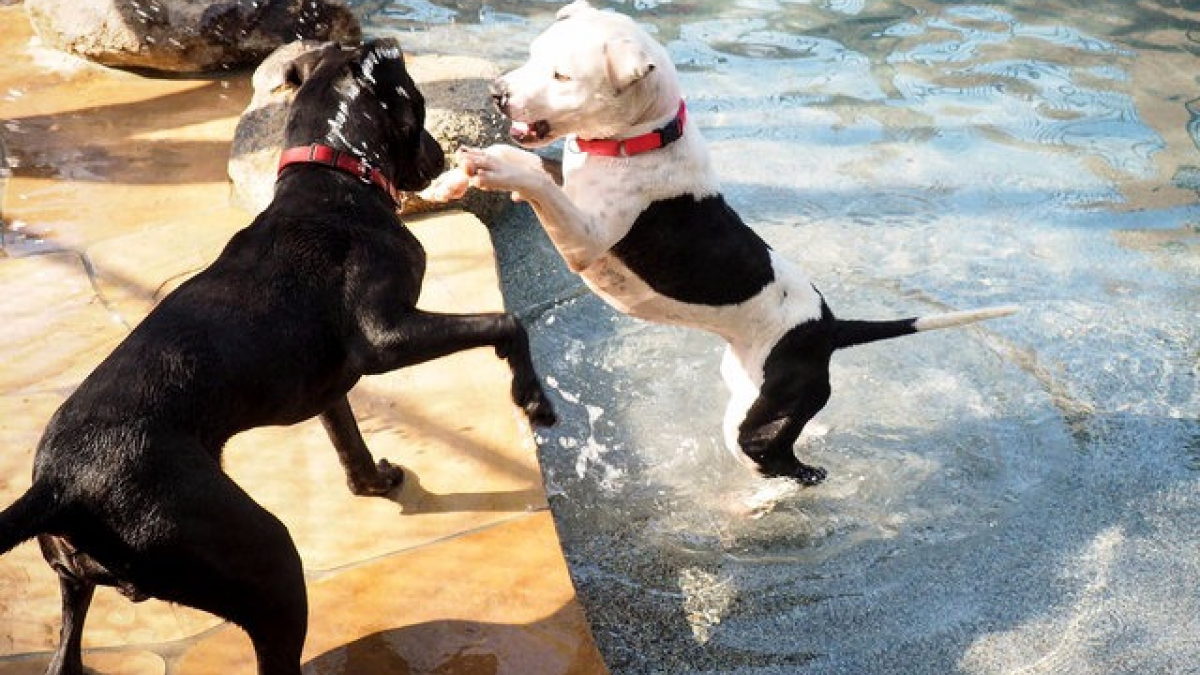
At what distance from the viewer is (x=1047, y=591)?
4.46 metres

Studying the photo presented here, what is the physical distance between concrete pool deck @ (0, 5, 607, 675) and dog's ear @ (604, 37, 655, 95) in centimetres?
131

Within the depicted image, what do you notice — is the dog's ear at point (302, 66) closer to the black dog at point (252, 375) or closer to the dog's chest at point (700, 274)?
the black dog at point (252, 375)

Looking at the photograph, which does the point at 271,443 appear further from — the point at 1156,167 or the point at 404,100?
the point at 1156,167

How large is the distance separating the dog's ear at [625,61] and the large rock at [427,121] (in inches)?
87.0

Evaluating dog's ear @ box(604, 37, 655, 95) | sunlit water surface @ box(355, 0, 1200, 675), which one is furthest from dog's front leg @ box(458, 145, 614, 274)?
sunlit water surface @ box(355, 0, 1200, 675)

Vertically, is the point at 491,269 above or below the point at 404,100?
below

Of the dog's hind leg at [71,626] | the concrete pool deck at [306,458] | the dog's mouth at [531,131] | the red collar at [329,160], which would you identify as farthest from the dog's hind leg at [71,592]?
the dog's mouth at [531,131]

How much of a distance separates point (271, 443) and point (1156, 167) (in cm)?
593

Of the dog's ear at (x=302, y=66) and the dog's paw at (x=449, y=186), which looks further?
the dog's ear at (x=302, y=66)

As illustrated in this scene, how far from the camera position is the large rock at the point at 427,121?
573cm

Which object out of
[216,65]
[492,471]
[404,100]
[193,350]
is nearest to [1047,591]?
[492,471]

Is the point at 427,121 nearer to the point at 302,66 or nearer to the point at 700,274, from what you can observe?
the point at 302,66

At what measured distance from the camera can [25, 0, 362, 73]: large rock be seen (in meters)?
7.04

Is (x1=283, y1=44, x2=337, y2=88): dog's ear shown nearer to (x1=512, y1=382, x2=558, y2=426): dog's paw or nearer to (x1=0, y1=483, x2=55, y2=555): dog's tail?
(x1=512, y1=382, x2=558, y2=426): dog's paw
